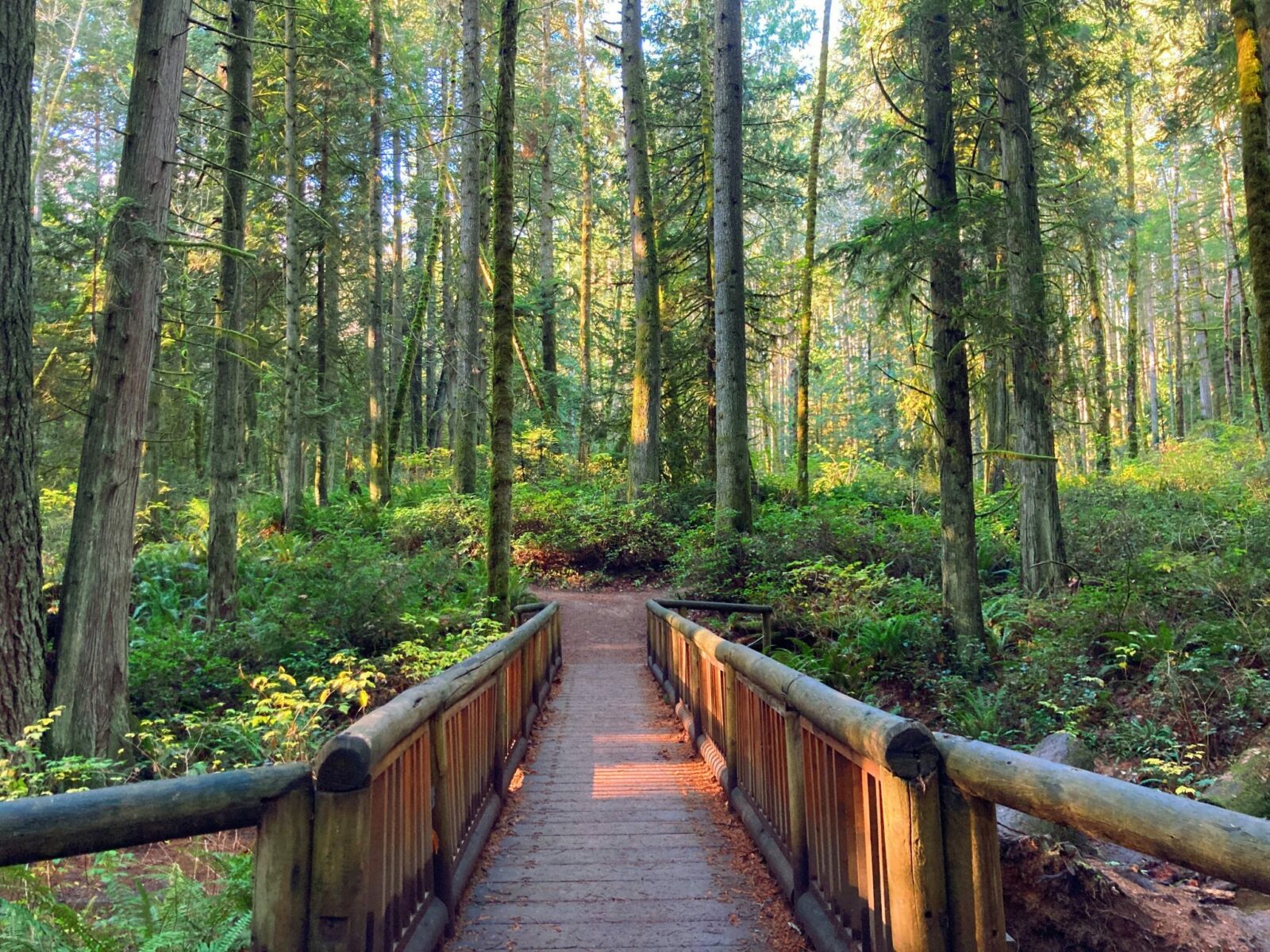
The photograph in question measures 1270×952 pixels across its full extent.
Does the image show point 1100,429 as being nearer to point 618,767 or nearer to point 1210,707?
point 1210,707

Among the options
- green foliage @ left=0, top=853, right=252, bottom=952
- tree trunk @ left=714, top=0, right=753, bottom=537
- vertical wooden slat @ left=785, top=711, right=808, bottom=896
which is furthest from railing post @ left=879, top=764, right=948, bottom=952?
tree trunk @ left=714, top=0, right=753, bottom=537

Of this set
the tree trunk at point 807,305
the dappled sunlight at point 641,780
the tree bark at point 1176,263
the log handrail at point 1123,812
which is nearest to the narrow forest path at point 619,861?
the dappled sunlight at point 641,780

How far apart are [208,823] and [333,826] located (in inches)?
14.2

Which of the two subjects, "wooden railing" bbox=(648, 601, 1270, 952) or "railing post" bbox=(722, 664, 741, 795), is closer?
"wooden railing" bbox=(648, 601, 1270, 952)

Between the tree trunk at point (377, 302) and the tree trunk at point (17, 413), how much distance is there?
13436 mm

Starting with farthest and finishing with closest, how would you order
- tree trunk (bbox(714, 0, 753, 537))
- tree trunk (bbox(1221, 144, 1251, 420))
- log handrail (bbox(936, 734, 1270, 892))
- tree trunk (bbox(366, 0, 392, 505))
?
tree trunk (bbox(1221, 144, 1251, 420)) → tree trunk (bbox(366, 0, 392, 505)) → tree trunk (bbox(714, 0, 753, 537)) → log handrail (bbox(936, 734, 1270, 892))

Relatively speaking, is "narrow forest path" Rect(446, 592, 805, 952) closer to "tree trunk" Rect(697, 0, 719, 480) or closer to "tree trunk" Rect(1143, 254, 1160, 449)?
"tree trunk" Rect(697, 0, 719, 480)

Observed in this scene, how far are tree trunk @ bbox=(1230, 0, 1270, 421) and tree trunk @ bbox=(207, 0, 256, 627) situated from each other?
474 inches

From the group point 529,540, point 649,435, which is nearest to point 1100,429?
point 649,435

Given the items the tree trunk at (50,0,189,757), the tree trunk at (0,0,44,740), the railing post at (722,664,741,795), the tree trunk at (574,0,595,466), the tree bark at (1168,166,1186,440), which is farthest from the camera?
the tree bark at (1168,166,1186,440)

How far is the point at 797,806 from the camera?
11.8ft

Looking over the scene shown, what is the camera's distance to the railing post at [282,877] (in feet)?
7.46

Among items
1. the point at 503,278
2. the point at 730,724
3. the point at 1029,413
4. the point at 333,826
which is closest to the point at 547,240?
the point at 503,278

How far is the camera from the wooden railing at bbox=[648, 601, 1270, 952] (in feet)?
5.29
